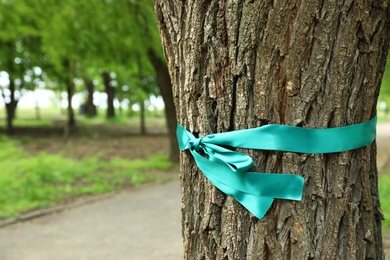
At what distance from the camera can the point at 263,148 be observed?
7.86 feet

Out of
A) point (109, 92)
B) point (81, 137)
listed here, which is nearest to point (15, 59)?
point (81, 137)

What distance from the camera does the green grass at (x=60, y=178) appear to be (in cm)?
886

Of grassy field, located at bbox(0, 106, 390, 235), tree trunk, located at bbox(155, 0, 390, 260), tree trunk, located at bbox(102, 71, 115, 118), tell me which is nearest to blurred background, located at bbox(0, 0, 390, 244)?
grassy field, located at bbox(0, 106, 390, 235)

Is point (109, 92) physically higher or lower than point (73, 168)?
higher

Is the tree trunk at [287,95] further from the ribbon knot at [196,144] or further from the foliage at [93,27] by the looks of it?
the foliage at [93,27]

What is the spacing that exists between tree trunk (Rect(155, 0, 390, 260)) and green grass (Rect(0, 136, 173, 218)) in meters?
6.03

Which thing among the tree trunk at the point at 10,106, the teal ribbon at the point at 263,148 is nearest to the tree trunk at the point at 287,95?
the teal ribbon at the point at 263,148

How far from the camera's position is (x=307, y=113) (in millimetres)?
2373

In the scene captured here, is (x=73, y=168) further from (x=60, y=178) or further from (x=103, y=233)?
(x=103, y=233)

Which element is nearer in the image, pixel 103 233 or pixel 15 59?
pixel 103 233

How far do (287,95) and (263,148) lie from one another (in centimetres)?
25

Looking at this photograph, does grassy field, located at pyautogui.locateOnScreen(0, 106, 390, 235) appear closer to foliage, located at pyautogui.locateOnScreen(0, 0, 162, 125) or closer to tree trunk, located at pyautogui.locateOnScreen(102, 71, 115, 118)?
foliage, located at pyautogui.locateOnScreen(0, 0, 162, 125)

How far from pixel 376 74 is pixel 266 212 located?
80 cm

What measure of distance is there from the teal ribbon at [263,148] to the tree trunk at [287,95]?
0.04 metres
